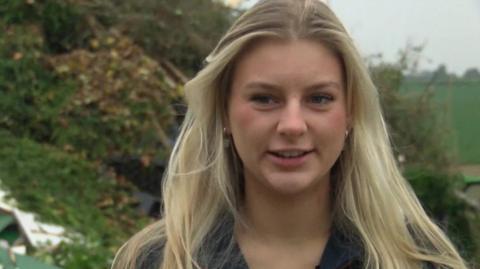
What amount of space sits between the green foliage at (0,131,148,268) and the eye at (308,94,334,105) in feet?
10.6

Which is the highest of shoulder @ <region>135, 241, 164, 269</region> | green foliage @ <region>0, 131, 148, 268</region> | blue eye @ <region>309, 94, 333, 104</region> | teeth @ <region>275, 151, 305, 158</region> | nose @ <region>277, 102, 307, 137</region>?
blue eye @ <region>309, 94, 333, 104</region>

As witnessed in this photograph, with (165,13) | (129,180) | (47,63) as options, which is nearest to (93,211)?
(129,180)

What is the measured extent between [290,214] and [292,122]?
245 millimetres

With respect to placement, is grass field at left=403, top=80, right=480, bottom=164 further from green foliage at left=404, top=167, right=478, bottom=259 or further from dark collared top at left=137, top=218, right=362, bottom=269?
dark collared top at left=137, top=218, right=362, bottom=269

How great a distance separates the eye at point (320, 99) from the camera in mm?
2014

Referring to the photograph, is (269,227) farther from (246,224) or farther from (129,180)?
(129,180)

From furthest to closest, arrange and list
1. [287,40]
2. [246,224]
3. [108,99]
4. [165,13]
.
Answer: [165,13] < [108,99] < [246,224] < [287,40]

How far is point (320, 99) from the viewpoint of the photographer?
2025mm

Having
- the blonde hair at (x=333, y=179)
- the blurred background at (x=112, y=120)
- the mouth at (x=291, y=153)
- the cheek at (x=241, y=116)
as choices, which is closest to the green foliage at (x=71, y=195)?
the blurred background at (x=112, y=120)

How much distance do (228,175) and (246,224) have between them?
0.43ft

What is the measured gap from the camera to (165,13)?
27.5 ft

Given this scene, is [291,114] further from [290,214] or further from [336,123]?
[290,214]

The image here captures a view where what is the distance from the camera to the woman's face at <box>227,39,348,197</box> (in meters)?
1.99

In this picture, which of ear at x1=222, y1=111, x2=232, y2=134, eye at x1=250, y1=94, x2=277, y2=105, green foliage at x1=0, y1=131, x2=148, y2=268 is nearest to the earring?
ear at x1=222, y1=111, x2=232, y2=134
